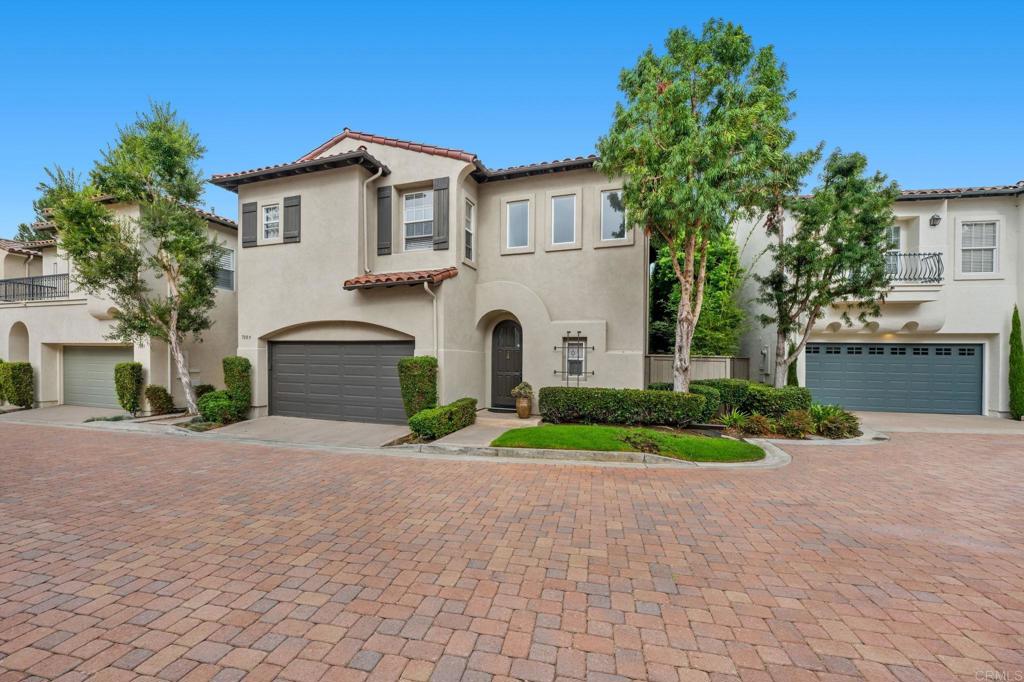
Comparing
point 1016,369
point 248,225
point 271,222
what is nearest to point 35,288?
point 248,225

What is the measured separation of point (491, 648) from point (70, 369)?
21392 mm

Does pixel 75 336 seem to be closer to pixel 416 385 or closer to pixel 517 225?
pixel 416 385

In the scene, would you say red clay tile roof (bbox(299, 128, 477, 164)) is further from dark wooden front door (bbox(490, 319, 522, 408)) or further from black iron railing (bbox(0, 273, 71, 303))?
black iron railing (bbox(0, 273, 71, 303))

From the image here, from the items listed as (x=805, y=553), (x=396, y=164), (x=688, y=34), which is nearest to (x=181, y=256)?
(x=396, y=164)

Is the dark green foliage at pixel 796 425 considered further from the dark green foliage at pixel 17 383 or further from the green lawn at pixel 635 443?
the dark green foliage at pixel 17 383

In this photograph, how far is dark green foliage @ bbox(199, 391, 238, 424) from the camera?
38.1 feet

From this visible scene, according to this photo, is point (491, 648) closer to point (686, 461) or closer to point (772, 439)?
point (686, 461)

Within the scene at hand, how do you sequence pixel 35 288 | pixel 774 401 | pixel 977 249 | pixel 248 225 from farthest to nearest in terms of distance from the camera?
pixel 35 288, pixel 977 249, pixel 248 225, pixel 774 401

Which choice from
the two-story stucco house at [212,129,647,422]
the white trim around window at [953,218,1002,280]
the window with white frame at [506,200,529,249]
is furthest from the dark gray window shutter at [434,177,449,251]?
the white trim around window at [953,218,1002,280]

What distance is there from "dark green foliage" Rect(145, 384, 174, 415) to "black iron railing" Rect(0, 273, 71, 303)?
20.0 ft

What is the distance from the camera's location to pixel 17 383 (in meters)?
15.2

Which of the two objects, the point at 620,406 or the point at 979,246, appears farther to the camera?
the point at 979,246

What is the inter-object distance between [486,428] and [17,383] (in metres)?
18.0

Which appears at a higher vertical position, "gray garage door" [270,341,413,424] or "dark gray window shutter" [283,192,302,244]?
"dark gray window shutter" [283,192,302,244]
